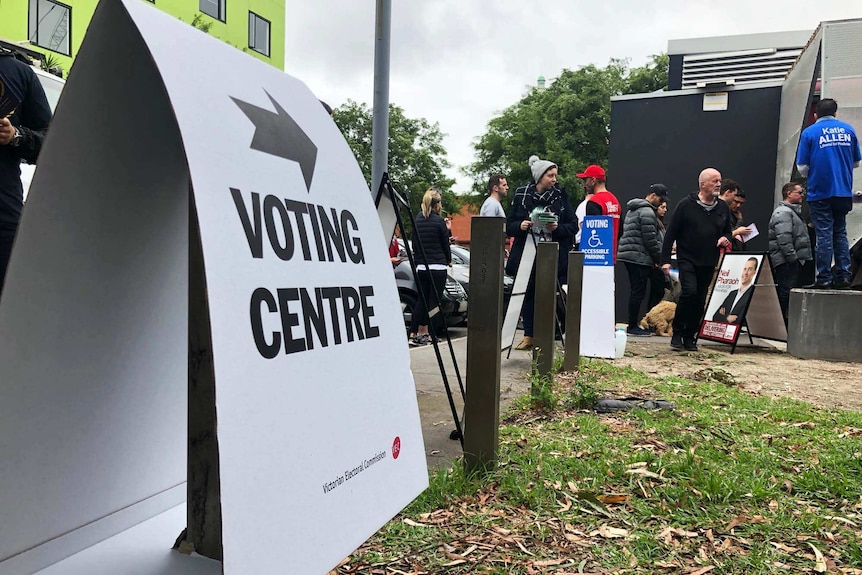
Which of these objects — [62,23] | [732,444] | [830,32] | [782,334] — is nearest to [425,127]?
[62,23]

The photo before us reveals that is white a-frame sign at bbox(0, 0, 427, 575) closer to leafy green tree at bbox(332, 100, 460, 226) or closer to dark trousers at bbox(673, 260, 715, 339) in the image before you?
dark trousers at bbox(673, 260, 715, 339)

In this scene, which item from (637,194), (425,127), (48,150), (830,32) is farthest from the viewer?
(425,127)

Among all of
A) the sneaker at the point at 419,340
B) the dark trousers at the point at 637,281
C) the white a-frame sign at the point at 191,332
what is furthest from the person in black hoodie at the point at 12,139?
the dark trousers at the point at 637,281

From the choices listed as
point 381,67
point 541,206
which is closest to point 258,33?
point 381,67

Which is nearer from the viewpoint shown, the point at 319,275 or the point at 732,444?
the point at 319,275

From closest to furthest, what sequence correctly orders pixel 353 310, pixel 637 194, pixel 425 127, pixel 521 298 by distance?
pixel 353 310
pixel 521 298
pixel 637 194
pixel 425 127

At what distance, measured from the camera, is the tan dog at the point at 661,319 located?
948 centimetres

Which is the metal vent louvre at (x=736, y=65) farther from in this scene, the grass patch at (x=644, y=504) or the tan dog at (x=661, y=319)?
the grass patch at (x=644, y=504)

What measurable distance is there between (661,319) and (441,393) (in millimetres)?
5563

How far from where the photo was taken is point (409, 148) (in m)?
36.8

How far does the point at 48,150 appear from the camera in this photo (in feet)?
4.14

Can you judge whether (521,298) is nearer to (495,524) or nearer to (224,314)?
(495,524)

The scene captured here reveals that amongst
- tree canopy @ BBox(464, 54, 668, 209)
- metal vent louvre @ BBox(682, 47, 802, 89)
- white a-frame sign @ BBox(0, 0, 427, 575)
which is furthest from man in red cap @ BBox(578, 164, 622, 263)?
tree canopy @ BBox(464, 54, 668, 209)

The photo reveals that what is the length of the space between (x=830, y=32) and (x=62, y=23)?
2289 cm
